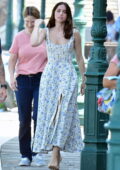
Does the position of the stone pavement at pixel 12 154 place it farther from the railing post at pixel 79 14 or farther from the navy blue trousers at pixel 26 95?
the railing post at pixel 79 14

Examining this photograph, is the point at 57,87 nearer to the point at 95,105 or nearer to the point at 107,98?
the point at 95,105

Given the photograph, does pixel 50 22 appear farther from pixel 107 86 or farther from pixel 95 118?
pixel 107 86

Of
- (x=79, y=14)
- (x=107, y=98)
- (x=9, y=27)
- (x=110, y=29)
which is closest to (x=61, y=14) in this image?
(x=107, y=98)

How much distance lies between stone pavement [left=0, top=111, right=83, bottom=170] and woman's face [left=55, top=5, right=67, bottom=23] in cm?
178

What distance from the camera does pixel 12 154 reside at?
1368 cm

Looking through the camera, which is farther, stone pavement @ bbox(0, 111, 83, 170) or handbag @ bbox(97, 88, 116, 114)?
stone pavement @ bbox(0, 111, 83, 170)

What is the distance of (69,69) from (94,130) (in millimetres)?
754

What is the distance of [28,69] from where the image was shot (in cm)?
1250

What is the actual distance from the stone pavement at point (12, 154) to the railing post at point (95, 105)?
0.62m

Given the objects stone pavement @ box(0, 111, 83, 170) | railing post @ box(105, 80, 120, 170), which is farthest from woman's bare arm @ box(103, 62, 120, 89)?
stone pavement @ box(0, 111, 83, 170)

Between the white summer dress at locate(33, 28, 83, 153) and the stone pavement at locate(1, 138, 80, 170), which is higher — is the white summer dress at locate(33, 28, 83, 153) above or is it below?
above

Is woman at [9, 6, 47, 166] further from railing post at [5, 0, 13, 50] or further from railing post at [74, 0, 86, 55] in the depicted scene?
railing post at [5, 0, 13, 50]

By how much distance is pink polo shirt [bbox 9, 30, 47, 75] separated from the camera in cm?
1250

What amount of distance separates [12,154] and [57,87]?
6.88 feet
